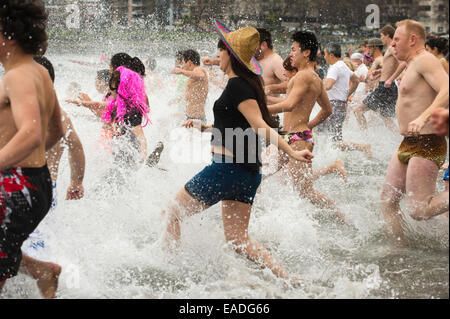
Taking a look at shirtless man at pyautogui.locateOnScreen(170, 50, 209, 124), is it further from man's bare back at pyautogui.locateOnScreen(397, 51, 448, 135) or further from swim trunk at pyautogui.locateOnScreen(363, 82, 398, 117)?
man's bare back at pyautogui.locateOnScreen(397, 51, 448, 135)

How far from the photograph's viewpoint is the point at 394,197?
499 centimetres

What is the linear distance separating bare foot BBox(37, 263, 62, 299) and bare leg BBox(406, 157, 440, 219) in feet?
8.81

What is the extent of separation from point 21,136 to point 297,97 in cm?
311

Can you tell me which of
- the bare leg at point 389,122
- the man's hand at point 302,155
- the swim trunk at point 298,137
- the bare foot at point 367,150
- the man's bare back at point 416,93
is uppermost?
the man's bare back at point 416,93

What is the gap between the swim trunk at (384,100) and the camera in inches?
395

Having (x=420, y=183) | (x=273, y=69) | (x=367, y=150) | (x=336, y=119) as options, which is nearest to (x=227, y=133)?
(x=420, y=183)

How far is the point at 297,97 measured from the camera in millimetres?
5582

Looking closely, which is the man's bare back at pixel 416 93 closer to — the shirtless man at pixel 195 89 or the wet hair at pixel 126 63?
the wet hair at pixel 126 63

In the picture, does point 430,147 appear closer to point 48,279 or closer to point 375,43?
point 48,279

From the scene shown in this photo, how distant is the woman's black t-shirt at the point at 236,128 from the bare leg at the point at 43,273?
1344 millimetres

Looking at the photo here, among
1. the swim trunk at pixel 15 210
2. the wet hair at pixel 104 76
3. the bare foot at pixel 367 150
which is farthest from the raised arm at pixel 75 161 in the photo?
the bare foot at pixel 367 150
